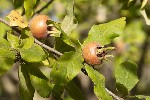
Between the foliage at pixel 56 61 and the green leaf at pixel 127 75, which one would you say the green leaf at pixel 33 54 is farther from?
the green leaf at pixel 127 75

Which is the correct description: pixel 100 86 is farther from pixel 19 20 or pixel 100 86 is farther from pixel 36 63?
pixel 19 20

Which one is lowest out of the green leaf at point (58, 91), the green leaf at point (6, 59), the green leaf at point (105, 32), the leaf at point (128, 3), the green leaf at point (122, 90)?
the green leaf at point (122, 90)

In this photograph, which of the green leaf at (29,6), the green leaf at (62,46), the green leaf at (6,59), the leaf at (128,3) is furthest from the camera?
the leaf at (128,3)

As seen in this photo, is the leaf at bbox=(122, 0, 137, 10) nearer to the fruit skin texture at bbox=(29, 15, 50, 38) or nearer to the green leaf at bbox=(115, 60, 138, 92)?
the green leaf at bbox=(115, 60, 138, 92)

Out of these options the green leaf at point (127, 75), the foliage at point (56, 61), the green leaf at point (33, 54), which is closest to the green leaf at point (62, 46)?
the foliage at point (56, 61)

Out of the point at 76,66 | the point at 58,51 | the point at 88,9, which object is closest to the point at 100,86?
the point at 76,66

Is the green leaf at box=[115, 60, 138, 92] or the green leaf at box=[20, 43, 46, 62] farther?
the green leaf at box=[115, 60, 138, 92]

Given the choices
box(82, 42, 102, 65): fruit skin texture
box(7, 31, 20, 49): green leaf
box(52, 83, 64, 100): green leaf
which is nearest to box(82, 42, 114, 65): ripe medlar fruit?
box(82, 42, 102, 65): fruit skin texture

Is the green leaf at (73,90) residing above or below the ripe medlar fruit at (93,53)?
below
